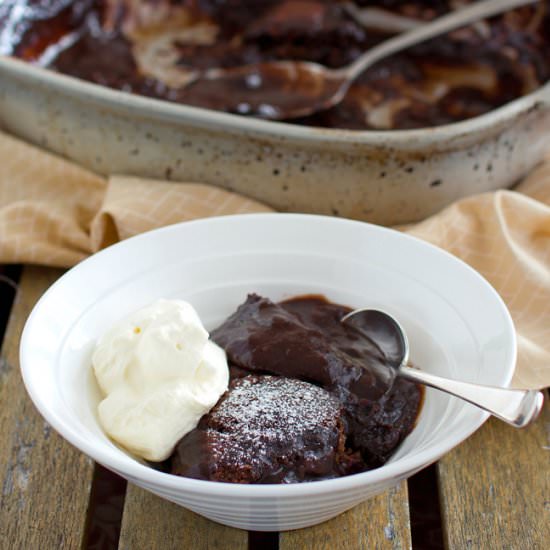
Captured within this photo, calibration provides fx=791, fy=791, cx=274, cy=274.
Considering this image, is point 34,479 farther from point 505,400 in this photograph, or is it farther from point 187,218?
point 505,400

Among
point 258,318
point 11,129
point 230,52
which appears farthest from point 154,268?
point 230,52

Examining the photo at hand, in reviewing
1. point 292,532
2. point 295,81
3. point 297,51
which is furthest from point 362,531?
point 297,51

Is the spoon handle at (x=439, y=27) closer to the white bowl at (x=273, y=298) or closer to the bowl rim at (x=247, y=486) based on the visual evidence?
the white bowl at (x=273, y=298)

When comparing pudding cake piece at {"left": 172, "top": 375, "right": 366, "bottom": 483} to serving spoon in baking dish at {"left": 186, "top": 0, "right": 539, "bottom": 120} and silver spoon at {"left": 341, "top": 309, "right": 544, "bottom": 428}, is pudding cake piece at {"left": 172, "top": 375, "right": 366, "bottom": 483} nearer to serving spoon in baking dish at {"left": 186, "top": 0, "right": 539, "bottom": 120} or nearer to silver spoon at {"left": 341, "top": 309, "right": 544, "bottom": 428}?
silver spoon at {"left": 341, "top": 309, "right": 544, "bottom": 428}

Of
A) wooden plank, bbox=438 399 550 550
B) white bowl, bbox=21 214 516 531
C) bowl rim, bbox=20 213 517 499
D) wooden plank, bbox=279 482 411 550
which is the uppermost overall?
bowl rim, bbox=20 213 517 499

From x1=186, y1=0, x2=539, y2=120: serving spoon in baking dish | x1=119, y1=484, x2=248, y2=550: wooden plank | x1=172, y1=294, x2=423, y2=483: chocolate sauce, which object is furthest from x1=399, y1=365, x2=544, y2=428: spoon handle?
x1=186, y1=0, x2=539, y2=120: serving spoon in baking dish

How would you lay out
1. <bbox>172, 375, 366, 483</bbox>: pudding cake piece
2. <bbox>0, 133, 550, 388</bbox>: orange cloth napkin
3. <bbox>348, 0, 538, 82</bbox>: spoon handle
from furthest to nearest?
<bbox>348, 0, 538, 82</bbox>: spoon handle → <bbox>0, 133, 550, 388</bbox>: orange cloth napkin → <bbox>172, 375, 366, 483</bbox>: pudding cake piece

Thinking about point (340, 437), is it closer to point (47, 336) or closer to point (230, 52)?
point (47, 336)
